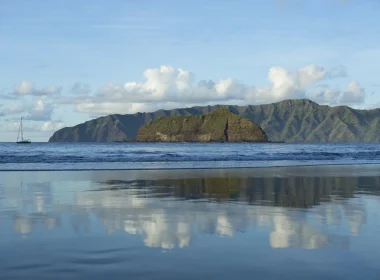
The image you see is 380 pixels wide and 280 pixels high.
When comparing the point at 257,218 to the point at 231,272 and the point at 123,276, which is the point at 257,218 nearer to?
the point at 231,272

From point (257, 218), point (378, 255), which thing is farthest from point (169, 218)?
point (378, 255)

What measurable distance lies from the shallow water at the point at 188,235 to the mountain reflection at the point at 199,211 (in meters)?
0.03

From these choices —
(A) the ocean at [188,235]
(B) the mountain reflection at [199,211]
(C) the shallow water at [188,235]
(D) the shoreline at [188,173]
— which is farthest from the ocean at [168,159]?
(A) the ocean at [188,235]

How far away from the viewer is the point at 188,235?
9.75 metres

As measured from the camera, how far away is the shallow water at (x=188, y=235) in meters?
7.16

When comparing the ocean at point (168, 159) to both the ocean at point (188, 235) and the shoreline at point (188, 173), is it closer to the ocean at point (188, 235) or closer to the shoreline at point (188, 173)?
the shoreline at point (188, 173)

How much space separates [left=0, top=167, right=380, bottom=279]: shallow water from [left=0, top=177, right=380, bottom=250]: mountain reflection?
3 cm

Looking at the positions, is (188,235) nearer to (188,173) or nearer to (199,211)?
(199,211)

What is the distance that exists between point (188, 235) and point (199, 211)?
135 inches

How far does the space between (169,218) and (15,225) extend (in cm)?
380

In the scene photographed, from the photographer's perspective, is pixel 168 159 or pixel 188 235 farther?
pixel 168 159

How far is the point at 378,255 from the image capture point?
8008mm

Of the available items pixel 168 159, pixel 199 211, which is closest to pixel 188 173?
pixel 199 211

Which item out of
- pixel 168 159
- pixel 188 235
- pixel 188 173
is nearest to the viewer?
pixel 188 235
